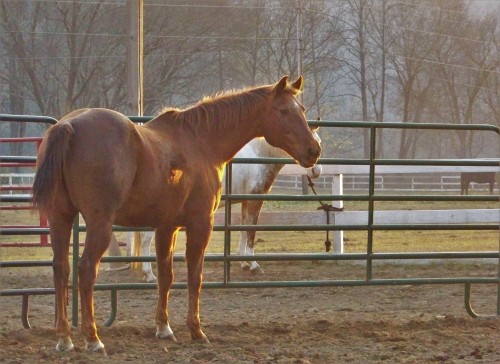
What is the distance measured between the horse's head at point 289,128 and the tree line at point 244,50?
12.7 meters

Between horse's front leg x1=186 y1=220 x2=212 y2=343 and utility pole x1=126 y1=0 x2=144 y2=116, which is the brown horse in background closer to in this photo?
utility pole x1=126 y1=0 x2=144 y2=116

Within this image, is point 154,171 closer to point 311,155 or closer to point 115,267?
point 311,155

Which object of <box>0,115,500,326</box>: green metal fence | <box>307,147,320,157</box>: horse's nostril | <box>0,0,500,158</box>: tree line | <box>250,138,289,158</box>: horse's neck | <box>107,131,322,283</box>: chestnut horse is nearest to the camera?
<box>307,147,320,157</box>: horse's nostril

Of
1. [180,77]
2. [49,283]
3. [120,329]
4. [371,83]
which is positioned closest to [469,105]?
[371,83]

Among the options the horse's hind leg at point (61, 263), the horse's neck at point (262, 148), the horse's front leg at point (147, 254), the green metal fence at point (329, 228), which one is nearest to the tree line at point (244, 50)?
the horse's neck at point (262, 148)

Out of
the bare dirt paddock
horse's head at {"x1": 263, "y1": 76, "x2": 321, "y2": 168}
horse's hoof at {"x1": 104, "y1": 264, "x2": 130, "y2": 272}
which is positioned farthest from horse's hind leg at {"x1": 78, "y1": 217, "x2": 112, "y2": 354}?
horse's hoof at {"x1": 104, "y1": 264, "x2": 130, "y2": 272}

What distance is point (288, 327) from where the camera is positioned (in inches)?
223

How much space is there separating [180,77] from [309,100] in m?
5.28

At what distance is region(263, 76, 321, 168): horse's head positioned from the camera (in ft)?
17.8

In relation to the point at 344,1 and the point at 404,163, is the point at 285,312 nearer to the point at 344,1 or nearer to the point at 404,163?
the point at 404,163

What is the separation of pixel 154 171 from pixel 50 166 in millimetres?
619

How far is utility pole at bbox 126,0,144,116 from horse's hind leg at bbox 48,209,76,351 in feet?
16.5

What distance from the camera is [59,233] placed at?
4602 millimetres

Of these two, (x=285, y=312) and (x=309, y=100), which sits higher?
(x=309, y=100)
